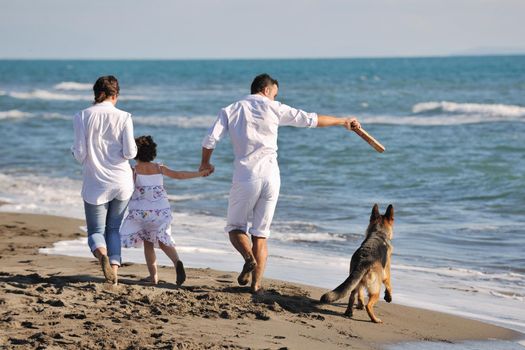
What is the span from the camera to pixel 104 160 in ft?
22.1

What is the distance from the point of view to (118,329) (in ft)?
18.2

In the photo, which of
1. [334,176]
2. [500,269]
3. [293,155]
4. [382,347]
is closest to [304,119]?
[382,347]

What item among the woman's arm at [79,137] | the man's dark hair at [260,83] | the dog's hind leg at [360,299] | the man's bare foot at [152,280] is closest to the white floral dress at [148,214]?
the man's bare foot at [152,280]

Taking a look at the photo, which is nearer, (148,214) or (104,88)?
(104,88)

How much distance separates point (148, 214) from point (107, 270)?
1.99 feet

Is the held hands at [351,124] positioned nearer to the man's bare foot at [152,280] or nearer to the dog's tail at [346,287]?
the dog's tail at [346,287]

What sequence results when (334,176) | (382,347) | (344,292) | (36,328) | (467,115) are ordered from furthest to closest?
(467,115) < (334,176) < (344,292) < (382,347) < (36,328)

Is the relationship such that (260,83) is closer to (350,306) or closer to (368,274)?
(368,274)

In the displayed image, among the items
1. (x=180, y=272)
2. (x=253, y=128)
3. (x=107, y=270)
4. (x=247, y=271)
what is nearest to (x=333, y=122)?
(x=253, y=128)

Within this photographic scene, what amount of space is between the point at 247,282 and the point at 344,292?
2.70ft

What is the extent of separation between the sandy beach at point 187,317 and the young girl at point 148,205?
390 millimetres

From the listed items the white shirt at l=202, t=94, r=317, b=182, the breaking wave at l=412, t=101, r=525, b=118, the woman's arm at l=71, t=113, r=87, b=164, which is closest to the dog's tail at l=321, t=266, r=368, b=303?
the white shirt at l=202, t=94, r=317, b=182

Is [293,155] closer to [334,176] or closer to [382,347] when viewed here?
[334,176]

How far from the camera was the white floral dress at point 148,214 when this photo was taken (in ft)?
23.4
